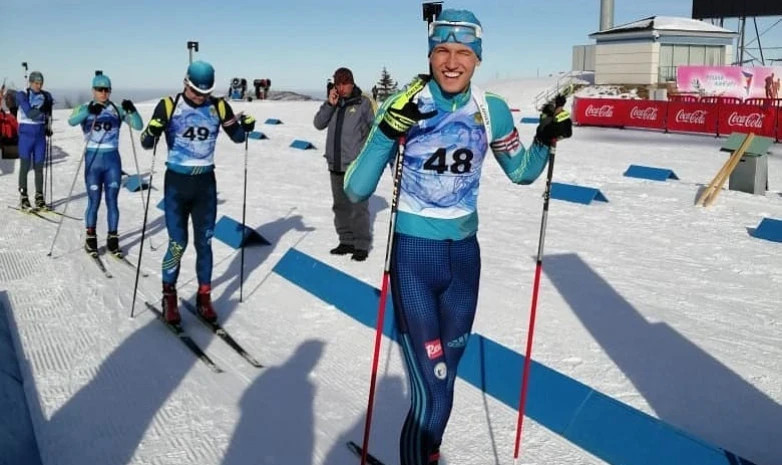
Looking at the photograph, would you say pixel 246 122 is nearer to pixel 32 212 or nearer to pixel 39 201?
pixel 32 212

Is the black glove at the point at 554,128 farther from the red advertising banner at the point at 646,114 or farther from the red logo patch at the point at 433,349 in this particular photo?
the red advertising banner at the point at 646,114

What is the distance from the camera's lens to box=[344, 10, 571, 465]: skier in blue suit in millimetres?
3002

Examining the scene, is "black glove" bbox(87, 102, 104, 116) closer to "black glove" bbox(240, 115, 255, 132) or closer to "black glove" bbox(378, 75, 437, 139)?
"black glove" bbox(240, 115, 255, 132)

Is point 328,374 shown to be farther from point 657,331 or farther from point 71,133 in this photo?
point 71,133

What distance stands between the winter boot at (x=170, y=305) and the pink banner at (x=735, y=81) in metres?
32.6

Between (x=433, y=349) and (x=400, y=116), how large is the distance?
3.51 ft

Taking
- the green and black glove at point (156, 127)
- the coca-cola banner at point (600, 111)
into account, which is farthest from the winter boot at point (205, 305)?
the coca-cola banner at point (600, 111)

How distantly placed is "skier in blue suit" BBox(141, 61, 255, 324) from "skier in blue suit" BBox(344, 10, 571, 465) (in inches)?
123

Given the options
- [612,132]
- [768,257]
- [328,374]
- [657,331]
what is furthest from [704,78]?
[328,374]

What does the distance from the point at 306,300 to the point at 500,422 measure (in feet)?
9.89

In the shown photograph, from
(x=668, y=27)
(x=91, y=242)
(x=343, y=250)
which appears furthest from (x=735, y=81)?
(x=91, y=242)

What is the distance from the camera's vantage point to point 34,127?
11227 mm

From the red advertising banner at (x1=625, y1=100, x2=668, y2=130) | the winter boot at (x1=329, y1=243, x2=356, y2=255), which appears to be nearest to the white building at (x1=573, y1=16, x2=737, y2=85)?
the red advertising banner at (x1=625, y1=100, x2=668, y2=130)

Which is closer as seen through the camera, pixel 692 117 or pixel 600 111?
pixel 692 117
